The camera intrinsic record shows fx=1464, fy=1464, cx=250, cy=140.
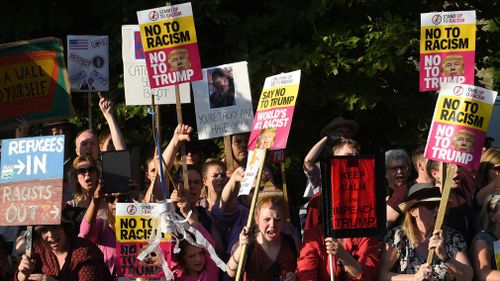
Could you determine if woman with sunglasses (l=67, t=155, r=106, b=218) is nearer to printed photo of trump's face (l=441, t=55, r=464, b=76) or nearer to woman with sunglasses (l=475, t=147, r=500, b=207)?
printed photo of trump's face (l=441, t=55, r=464, b=76)

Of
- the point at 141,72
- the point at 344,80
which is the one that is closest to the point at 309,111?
the point at 344,80

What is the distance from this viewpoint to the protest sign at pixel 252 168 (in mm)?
10773

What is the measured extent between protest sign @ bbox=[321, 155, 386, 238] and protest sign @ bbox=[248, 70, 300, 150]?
1.65 feet

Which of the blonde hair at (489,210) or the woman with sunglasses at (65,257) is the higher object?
the blonde hair at (489,210)

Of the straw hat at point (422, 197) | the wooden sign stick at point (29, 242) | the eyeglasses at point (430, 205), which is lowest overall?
the wooden sign stick at point (29, 242)

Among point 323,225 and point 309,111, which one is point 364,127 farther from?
point 323,225

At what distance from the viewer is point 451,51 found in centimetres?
1218

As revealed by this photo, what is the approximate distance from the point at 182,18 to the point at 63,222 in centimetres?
194

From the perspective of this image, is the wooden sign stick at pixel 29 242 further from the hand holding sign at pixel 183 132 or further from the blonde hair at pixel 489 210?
the blonde hair at pixel 489 210

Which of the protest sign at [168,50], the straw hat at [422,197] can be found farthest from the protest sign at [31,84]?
the straw hat at [422,197]

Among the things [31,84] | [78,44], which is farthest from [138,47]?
[31,84]

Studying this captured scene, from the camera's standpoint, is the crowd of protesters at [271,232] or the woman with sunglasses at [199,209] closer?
the crowd of protesters at [271,232]

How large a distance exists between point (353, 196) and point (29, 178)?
240 cm

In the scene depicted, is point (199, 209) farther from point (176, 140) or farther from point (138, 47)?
point (138, 47)
